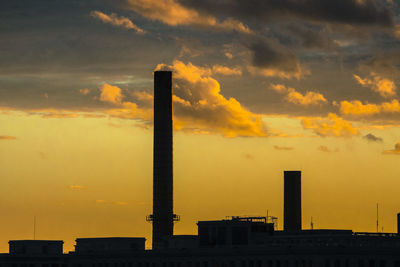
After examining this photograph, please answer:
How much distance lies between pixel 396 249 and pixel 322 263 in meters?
13.2

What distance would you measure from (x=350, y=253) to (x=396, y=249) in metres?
8.04

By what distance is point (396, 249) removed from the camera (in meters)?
193

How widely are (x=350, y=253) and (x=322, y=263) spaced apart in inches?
206

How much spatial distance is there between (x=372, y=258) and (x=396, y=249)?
14.3ft

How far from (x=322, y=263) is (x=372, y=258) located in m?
8.92

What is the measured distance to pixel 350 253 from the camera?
197 metres

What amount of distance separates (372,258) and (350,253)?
4.02 m

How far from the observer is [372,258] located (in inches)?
7662

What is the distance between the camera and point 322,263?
652 feet
